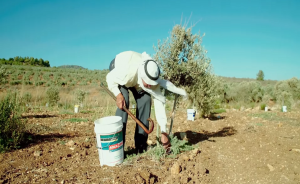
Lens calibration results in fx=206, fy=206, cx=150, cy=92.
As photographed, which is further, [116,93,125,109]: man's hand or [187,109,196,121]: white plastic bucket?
[187,109,196,121]: white plastic bucket

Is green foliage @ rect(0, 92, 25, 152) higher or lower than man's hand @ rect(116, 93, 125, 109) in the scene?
lower

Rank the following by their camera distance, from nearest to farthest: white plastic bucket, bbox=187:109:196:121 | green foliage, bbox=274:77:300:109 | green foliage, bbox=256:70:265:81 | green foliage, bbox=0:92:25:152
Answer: green foliage, bbox=0:92:25:152, white plastic bucket, bbox=187:109:196:121, green foliage, bbox=274:77:300:109, green foliage, bbox=256:70:265:81

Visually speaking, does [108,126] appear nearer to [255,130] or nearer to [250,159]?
[250,159]

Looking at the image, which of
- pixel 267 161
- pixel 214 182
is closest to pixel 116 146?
pixel 214 182

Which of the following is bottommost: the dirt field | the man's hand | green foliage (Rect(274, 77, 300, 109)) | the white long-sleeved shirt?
the dirt field

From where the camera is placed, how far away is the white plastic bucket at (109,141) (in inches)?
105

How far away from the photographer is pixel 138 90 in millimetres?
3184

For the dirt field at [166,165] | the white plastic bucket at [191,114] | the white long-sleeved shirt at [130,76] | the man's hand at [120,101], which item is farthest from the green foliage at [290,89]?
the man's hand at [120,101]

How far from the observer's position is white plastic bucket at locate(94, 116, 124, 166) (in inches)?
105

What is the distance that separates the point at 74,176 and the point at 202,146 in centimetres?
240

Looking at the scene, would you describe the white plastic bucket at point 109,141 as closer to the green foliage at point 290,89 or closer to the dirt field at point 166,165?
the dirt field at point 166,165

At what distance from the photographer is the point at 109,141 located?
107 inches

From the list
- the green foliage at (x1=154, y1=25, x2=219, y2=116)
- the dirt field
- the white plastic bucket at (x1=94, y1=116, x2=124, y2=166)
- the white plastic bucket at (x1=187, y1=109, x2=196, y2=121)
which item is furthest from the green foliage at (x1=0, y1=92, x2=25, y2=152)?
the white plastic bucket at (x1=187, y1=109, x2=196, y2=121)

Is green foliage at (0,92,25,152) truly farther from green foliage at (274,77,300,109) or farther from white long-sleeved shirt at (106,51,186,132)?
green foliage at (274,77,300,109)
